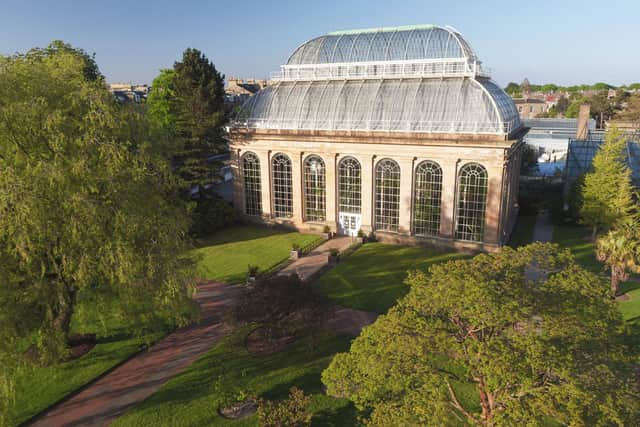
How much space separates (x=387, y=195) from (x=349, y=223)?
4943 mm

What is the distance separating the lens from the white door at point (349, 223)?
143 feet

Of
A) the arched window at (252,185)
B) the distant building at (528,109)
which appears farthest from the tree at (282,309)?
the distant building at (528,109)

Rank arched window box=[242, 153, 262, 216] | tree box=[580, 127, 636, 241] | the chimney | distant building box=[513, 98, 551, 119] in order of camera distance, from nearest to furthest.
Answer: tree box=[580, 127, 636, 241]
arched window box=[242, 153, 262, 216]
the chimney
distant building box=[513, 98, 551, 119]

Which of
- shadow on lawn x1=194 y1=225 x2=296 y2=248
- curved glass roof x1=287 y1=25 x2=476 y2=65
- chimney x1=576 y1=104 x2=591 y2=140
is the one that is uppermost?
curved glass roof x1=287 y1=25 x2=476 y2=65

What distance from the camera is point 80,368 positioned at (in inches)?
918

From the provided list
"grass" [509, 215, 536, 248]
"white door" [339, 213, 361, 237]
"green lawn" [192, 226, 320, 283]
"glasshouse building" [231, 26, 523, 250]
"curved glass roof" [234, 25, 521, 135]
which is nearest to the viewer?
"green lawn" [192, 226, 320, 283]

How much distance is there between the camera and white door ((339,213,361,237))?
43688 millimetres

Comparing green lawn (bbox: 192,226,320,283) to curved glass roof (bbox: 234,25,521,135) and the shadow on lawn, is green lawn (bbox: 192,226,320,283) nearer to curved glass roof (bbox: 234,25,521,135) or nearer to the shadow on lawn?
the shadow on lawn

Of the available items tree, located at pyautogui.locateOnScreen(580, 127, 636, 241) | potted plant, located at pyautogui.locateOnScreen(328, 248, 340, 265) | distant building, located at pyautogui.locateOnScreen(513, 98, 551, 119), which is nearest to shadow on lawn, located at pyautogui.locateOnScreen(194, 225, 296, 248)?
potted plant, located at pyautogui.locateOnScreen(328, 248, 340, 265)

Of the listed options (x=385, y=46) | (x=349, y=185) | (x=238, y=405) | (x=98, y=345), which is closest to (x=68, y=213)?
(x=98, y=345)

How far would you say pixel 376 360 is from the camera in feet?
43.9

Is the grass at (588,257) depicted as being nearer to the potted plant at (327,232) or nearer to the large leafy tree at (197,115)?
the potted plant at (327,232)

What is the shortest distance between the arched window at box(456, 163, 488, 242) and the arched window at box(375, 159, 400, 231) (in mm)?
5718

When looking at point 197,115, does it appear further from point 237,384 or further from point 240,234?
point 237,384
